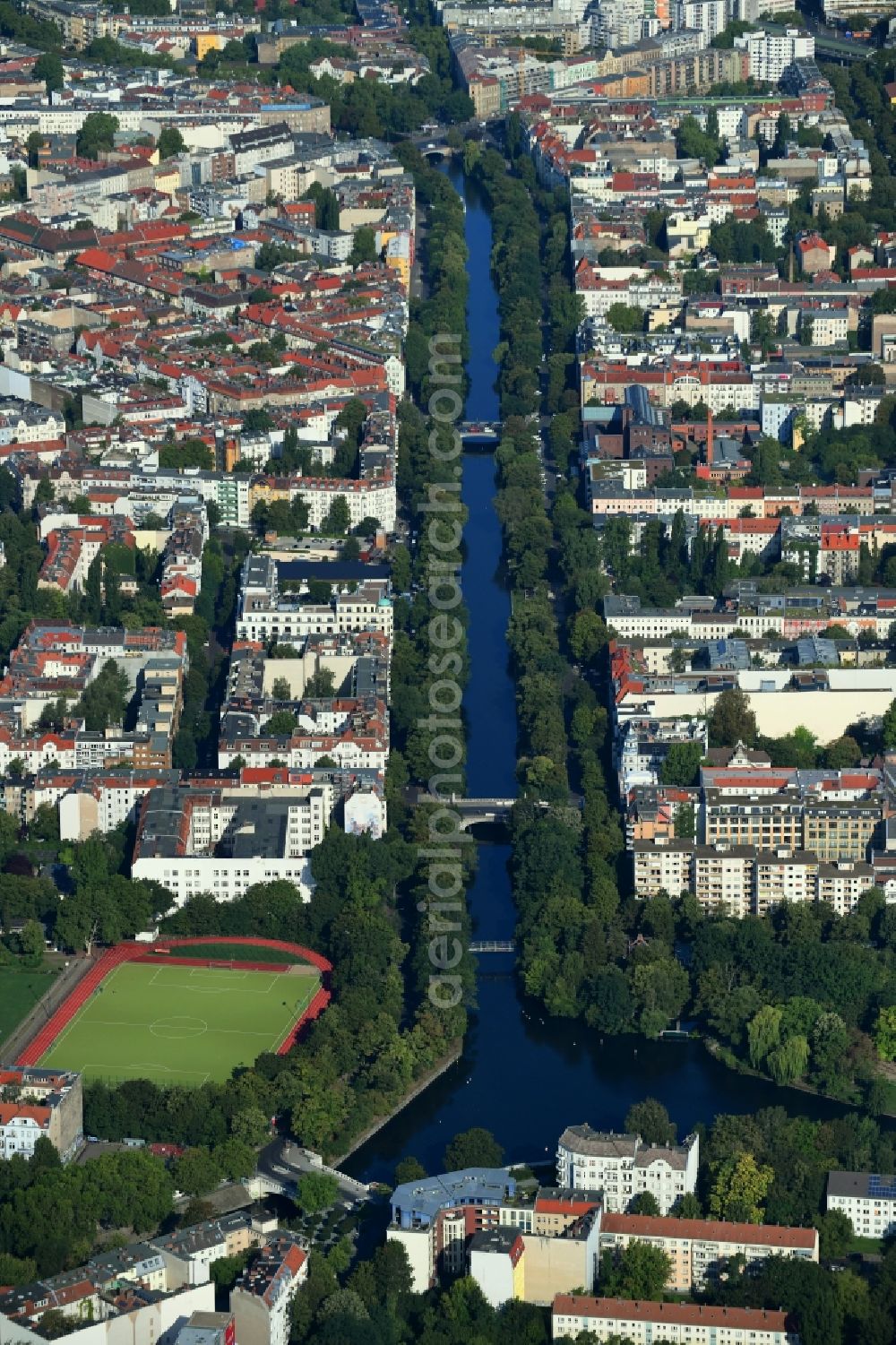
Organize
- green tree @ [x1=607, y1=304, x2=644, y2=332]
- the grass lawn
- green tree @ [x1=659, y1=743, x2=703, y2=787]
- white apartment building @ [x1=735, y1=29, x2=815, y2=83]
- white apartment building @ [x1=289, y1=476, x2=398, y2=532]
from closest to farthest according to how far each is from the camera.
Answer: the grass lawn, green tree @ [x1=659, y1=743, x2=703, y2=787], white apartment building @ [x1=289, y1=476, x2=398, y2=532], green tree @ [x1=607, y1=304, x2=644, y2=332], white apartment building @ [x1=735, y1=29, x2=815, y2=83]

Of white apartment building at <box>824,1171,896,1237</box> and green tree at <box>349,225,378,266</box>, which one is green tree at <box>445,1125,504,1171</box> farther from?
green tree at <box>349,225,378,266</box>

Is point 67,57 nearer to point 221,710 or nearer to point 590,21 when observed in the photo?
point 590,21

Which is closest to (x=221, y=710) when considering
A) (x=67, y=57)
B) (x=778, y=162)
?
(x=778, y=162)

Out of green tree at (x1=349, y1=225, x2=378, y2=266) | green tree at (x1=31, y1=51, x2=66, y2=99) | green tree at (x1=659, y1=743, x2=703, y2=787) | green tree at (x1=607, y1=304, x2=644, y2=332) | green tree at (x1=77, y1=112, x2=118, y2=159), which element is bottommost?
green tree at (x1=659, y1=743, x2=703, y2=787)

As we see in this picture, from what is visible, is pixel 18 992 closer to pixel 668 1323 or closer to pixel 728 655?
pixel 668 1323

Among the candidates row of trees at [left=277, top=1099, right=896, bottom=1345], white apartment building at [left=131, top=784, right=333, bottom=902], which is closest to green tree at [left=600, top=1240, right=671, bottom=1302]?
row of trees at [left=277, top=1099, right=896, bottom=1345]

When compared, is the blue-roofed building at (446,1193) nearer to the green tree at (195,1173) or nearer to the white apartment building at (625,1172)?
the white apartment building at (625,1172)

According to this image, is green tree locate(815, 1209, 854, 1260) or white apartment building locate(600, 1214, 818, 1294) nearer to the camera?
white apartment building locate(600, 1214, 818, 1294)
